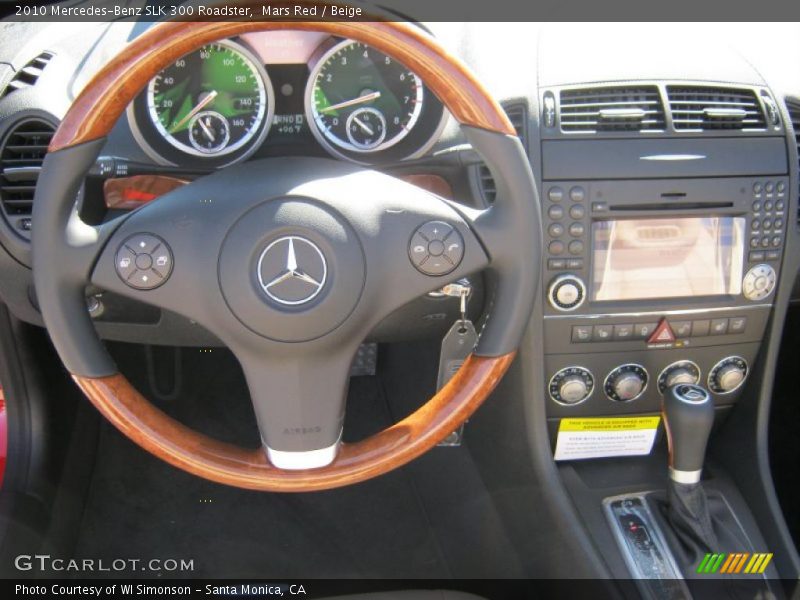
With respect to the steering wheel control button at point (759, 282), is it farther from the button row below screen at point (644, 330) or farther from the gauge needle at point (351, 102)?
the gauge needle at point (351, 102)

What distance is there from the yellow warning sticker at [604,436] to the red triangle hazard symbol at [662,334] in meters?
0.21

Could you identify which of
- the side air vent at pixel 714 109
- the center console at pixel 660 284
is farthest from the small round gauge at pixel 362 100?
the side air vent at pixel 714 109

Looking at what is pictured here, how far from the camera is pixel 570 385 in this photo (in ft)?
5.79

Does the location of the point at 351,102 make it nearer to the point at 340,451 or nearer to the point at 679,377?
the point at 340,451

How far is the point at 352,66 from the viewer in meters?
1.53

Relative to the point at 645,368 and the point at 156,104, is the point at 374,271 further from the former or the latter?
the point at 645,368

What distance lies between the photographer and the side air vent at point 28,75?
1.58 metres

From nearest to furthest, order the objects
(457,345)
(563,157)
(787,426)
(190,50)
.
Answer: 1. (190,50)
2. (457,345)
3. (563,157)
4. (787,426)

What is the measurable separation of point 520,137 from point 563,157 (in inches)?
3.5

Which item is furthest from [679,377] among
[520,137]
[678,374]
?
[520,137]

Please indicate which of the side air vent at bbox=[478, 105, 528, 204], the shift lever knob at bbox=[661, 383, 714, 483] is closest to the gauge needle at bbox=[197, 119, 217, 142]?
the side air vent at bbox=[478, 105, 528, 204]

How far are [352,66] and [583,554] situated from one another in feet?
3.44

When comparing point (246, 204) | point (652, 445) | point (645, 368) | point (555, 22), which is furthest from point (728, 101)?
point (246, 204)

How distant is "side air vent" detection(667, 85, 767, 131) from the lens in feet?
5.50
